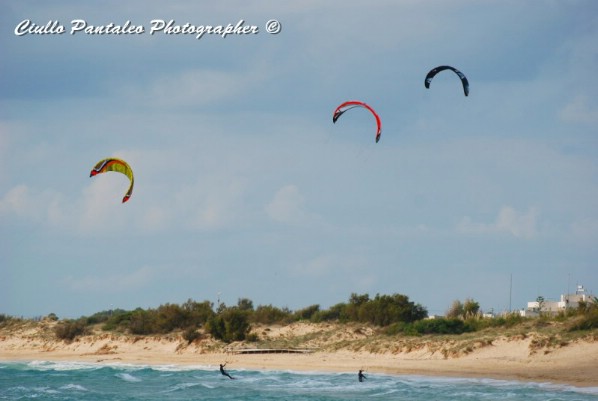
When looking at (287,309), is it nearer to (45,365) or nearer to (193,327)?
(193,327)

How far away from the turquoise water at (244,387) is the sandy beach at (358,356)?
0.95 metres

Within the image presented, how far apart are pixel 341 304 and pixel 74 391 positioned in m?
15.6

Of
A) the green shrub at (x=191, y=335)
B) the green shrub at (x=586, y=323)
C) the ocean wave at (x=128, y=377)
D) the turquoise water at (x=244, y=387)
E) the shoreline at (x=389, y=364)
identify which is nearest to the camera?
the turquoise water at (x=244, y=387)

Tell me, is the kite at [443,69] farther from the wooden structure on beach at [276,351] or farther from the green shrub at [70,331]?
the green shrub at [70,331]

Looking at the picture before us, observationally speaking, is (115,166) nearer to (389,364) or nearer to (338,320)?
(338,320)

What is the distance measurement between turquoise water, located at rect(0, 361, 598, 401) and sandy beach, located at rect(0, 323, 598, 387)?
3.11 ft

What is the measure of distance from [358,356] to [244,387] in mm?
5683

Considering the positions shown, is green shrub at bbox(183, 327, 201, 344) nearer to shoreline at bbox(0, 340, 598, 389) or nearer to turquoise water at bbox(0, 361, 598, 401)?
shoreline at bbox(0, 340, 598, 389)

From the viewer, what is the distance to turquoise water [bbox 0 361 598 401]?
76.5ft

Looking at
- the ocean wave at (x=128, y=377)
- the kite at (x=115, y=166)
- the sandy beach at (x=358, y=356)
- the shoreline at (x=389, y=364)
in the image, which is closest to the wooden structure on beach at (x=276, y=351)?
the sandy beach at (x=358, y=356)

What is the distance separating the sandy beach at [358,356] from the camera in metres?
26.3

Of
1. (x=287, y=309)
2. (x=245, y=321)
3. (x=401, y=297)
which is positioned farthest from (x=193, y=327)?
(x=401, y=297)

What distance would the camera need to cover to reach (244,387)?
2741 centimetres

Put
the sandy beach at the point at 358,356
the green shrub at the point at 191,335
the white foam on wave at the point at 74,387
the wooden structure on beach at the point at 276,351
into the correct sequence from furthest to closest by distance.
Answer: the green shrub at the point at 191,335 < the wooden structure on beach at the point at 276,351 < the white foam on wave at the point at 74,387 < the sandy beach at the point at 358,356
